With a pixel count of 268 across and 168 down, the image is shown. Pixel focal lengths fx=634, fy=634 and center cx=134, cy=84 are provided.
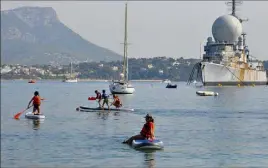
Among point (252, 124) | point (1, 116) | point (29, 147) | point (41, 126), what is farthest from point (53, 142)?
point (252, 124)

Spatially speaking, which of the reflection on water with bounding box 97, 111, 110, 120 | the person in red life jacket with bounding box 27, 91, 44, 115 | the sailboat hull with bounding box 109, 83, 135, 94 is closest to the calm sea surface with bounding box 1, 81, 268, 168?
the person in red life jacket with bounding box 27, 91, 44, 115

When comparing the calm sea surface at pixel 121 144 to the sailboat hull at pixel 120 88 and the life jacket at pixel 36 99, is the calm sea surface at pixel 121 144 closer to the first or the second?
the life jacket at pixel 36 99

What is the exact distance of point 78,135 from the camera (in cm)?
3988

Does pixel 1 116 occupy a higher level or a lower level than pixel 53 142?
higher

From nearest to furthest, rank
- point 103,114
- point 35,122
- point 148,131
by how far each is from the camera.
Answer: point 148,131 < point 35,122 < point 103,114

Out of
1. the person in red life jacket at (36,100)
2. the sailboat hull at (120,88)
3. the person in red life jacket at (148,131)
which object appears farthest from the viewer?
the sailboat hull at (120,88)

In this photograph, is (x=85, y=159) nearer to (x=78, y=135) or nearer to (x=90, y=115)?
(x=78, y=135)

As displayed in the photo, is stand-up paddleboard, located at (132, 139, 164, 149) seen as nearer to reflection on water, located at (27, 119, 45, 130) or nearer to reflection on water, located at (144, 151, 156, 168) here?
reflection on water, located at (144, 151, 156, 168)

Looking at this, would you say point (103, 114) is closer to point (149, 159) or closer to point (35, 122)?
point (35, 122)

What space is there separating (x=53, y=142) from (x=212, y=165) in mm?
10784

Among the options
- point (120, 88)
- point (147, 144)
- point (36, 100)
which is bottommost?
point (147, 144)

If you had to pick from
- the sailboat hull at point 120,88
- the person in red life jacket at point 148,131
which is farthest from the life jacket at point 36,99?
the sailboat hull at point 120,88

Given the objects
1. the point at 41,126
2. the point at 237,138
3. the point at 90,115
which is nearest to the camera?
the point at 237,138

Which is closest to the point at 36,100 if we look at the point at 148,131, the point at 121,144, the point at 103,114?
the point at 103,114
